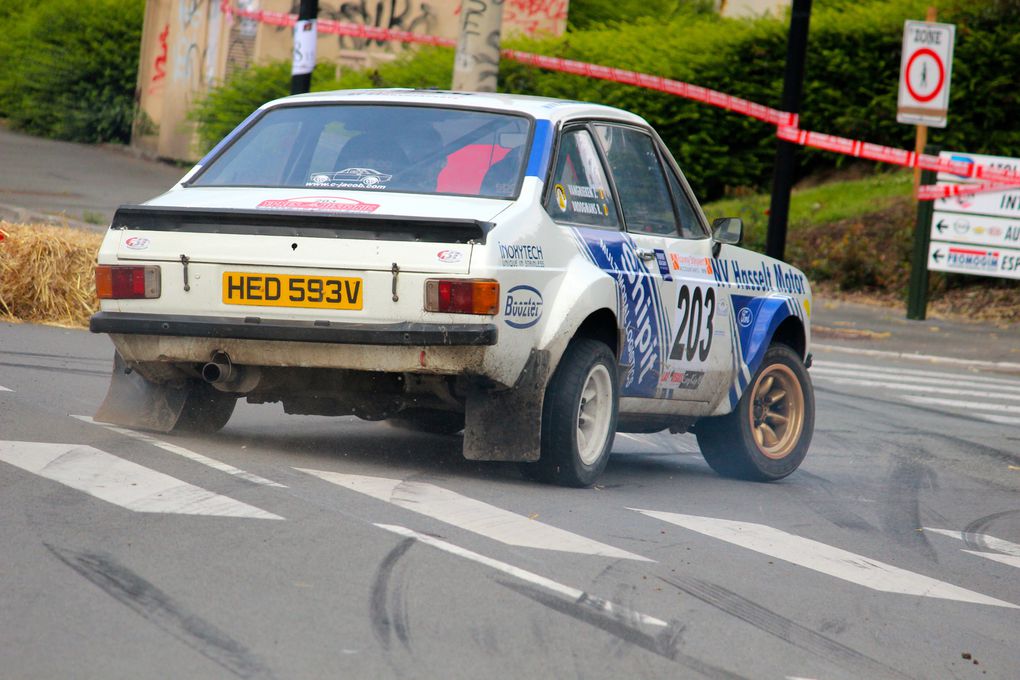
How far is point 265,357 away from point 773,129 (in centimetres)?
1927

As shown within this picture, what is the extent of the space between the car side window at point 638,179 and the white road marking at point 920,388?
20.0 ft

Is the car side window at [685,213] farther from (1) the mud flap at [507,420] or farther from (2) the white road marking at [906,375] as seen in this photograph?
(2) the white road marking at [906,375]

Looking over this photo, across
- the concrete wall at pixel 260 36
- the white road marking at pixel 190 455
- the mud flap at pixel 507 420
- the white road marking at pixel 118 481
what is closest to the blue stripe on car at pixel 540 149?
the mud flap at pixel 507 420

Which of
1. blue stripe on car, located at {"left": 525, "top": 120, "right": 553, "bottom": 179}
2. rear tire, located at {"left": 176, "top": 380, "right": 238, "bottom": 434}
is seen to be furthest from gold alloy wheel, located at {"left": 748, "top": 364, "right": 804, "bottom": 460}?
rear tire, located at {"left": 176, "top": 380, "right": 238, "bottom": 434}

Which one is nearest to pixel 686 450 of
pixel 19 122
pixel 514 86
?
pixel 514 86

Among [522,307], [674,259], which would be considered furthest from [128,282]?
[674,259]

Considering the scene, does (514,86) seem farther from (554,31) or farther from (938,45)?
(938,45)

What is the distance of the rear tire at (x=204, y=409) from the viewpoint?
745 centimetres

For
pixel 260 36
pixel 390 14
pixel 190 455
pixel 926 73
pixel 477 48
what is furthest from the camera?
Result: pixel 390 14

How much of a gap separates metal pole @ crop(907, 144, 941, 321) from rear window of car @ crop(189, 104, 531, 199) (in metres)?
12.2

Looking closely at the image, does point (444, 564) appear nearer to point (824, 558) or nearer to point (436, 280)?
point (436, 280)

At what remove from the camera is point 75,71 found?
35.5 metres

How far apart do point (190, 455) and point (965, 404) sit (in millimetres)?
7885

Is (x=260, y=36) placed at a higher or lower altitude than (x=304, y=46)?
higher
